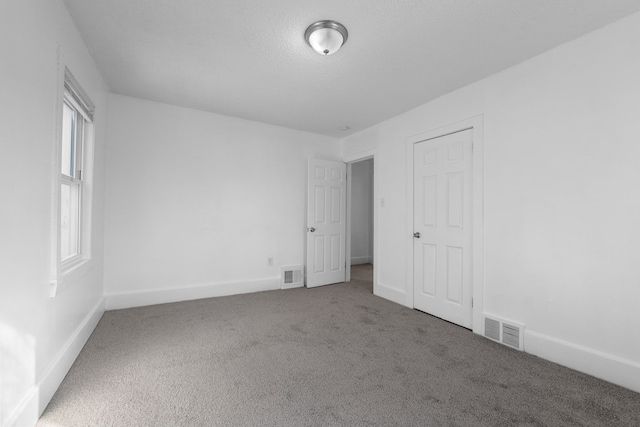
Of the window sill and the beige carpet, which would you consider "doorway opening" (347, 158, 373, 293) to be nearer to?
the beige carpet

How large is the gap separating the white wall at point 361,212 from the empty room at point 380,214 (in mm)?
2854

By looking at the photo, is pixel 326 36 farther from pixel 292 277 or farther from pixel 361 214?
pixel 361 214

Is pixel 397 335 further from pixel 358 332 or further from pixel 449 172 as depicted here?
pixel 449 172

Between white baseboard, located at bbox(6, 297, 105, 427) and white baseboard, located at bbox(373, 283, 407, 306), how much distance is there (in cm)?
329

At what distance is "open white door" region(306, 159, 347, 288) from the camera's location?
14.7 feet

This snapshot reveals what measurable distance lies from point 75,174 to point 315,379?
2.63 m

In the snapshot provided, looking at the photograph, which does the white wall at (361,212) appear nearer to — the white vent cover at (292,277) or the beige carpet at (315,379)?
the white vent cover at (292,277)

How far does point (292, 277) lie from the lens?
4434 mm

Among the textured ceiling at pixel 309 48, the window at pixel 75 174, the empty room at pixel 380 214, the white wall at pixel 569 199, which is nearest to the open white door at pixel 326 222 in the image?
the empty room at pixel 380 214

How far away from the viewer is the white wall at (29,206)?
1.32m

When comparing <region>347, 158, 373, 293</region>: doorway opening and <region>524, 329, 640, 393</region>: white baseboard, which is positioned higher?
<region>347, 158, 373, 293</region>: doorway opening

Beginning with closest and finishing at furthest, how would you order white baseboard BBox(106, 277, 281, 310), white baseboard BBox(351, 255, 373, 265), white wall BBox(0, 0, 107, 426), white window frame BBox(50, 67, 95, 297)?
1. white wall BBox(0, 0, 107, 426)
2. white window frame BBox(50, 67, 95, 297)
3. white baseboard BBox(106, 277, 281, 310)
4. white baseboard BBox(351, 255, 373, 265)

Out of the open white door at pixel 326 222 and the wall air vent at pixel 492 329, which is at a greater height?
the open white door at pixel 326 222

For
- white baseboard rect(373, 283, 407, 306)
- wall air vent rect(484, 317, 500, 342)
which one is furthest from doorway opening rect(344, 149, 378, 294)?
wall air vent rect(484, 317, 500, 342)
